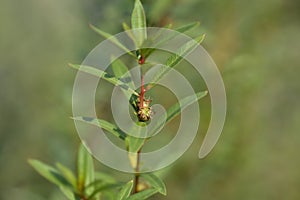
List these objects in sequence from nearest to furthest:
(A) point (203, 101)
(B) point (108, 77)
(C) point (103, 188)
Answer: (B) point (108, 77) → (C) point (103, 188) → (A) point (203, 101)

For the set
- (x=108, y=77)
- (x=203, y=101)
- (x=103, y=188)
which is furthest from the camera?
(x=203, y=101)

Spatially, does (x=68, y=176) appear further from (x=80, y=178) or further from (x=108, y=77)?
(x=108, y=77)

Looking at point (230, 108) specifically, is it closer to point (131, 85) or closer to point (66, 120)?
point (66, 120)

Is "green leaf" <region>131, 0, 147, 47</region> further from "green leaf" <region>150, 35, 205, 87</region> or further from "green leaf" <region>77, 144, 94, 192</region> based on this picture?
"green leaf" <region>77, 144, 94, 192</region>

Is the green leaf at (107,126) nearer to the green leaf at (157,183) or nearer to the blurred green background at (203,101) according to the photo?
the green leaf at (157,183)

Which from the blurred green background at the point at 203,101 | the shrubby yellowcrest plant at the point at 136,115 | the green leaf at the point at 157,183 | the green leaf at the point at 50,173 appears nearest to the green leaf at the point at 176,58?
the shrubby yellowcrest plant at the point at 136,115

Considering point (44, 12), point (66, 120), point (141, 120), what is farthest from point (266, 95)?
point (141, 120)

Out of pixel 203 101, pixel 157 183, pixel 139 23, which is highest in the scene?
pixel 203 101

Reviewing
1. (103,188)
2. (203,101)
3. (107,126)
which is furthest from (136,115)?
(203,101)

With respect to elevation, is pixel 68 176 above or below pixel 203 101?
below

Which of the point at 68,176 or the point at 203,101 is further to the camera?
the point at 203,101
